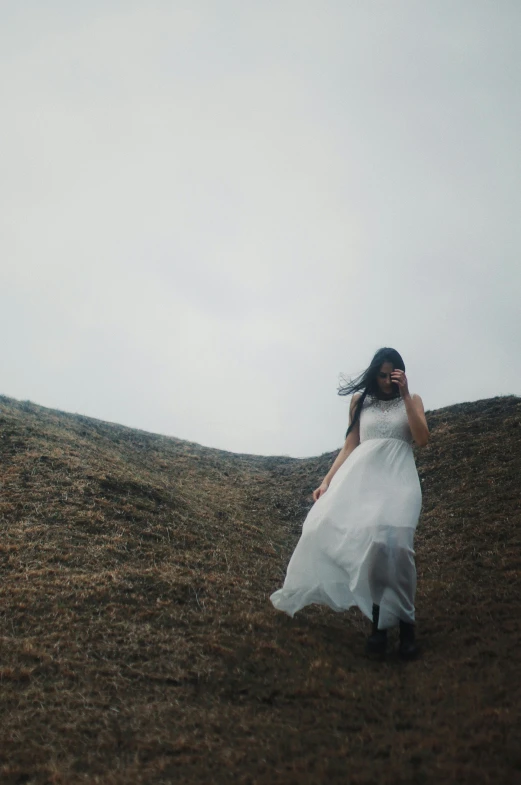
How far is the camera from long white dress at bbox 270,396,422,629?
5.82m

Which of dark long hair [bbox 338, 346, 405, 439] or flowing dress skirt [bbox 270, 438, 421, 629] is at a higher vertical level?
dark long hair [bbox 338, 346, 405, 439]

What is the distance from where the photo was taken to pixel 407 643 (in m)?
5.75

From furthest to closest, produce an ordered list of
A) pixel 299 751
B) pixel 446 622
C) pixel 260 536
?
pixel 260 536
pixel 446 622
pixel 299 751

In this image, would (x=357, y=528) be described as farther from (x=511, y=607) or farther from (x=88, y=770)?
(x=88, y=770)

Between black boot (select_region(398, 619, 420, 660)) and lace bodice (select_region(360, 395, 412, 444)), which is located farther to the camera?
lace bodice (select_region(360, 395, 412, 444))

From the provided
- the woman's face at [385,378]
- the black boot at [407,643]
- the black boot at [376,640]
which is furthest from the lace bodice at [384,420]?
the black boot at [407,643]

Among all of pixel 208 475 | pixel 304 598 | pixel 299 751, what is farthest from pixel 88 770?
pixel 208 475

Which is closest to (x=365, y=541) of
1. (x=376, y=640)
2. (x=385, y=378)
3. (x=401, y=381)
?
(x=376, y=640)

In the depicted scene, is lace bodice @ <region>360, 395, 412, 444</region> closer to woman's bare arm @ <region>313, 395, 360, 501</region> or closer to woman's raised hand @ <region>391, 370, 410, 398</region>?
woman's bare arm @ <region>313, 395, 360, 501</region>

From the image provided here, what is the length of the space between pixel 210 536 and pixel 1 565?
4.18m

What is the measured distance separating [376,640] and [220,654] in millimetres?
1658

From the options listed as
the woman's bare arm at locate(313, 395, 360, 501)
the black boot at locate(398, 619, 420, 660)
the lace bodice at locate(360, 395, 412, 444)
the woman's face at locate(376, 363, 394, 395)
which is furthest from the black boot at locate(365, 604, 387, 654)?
the woman's face at locate(376, 363, 394, 395)

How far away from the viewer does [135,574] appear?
8141 mm

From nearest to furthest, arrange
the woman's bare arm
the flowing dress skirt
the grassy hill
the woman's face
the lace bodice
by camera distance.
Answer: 1. the grassy hill
2. the flowing dress skirt
3. the lace bodice
4. the woman's face
5. the woman's bare arm
